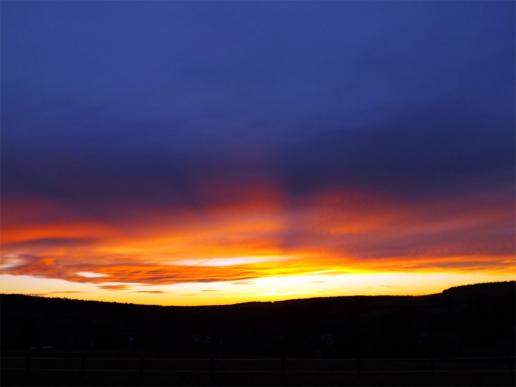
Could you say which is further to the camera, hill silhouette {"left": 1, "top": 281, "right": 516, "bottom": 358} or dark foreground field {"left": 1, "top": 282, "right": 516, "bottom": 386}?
hill silhouette {"left": 1, "top": 281, "right": 516, "bottom": 358}

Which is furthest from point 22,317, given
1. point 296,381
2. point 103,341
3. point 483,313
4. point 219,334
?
point 296,381

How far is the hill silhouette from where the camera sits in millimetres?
53344

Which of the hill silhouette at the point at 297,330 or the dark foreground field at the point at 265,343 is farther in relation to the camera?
the hill silhouette at the point at 297,330

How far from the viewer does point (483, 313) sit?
5828 centimetres

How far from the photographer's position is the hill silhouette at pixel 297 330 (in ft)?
175

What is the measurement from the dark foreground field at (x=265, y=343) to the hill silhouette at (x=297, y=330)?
15 centimetres

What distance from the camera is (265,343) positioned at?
60.5 meters

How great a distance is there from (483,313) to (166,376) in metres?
40.2

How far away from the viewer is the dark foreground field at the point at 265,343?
91.0 ft

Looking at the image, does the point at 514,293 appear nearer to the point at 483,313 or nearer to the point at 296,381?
the point at 483,313

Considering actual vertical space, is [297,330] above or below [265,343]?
above

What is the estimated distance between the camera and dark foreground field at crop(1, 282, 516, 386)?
27.7 metres

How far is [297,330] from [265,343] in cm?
625

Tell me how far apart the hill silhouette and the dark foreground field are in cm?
15
